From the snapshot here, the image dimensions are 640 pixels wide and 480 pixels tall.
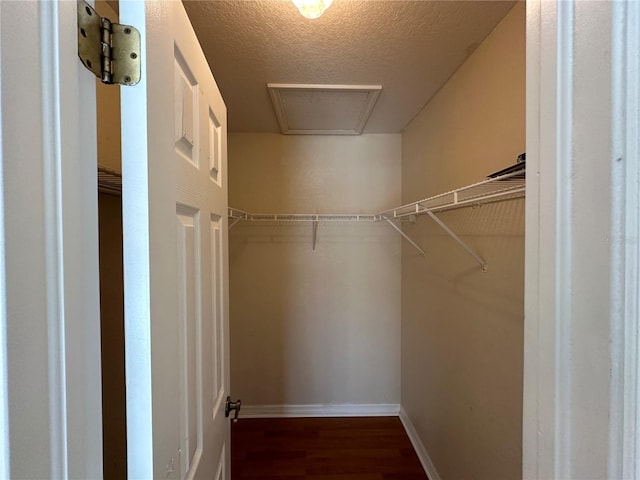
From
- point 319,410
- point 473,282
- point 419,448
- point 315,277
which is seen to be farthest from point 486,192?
point 319,410

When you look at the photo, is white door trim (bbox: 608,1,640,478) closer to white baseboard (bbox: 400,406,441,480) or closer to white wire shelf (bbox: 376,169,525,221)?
white wire shelf (bbox: 376,169,525,221)

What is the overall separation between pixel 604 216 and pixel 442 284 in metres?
1.46

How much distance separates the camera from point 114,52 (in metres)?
0.49

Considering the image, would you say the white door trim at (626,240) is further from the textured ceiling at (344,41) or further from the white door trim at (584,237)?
the textured ceiling at (344,41)

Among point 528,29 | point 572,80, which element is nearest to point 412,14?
point 528,29

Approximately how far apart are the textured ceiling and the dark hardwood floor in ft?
7.76

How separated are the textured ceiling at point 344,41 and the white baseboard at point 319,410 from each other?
237 centimetres

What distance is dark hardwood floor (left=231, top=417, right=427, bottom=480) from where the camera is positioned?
1.98 m

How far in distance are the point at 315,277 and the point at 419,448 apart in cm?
140

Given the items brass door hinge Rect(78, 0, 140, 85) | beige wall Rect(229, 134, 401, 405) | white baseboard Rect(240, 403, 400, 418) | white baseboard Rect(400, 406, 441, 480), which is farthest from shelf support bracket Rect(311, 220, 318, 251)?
brass door hinge Rect(78, 0, 140, 85)

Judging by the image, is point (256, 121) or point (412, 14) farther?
point (256, 121)

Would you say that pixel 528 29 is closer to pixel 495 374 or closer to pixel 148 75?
pixel 148 75

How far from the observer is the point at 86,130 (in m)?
0.45

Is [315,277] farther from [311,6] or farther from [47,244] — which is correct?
[47,244]
